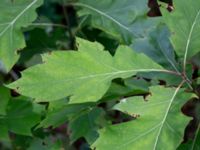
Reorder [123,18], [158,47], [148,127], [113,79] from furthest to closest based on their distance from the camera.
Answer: [123,18]
[158,47]
[113,79]
[148,127]

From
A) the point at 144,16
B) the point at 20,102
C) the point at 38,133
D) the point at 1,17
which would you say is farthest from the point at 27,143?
Result: the point at 144,16

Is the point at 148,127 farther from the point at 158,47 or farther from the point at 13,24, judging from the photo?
the point at 13,24

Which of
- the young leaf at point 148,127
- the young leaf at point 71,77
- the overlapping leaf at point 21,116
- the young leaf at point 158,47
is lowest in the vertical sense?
the overlapping leaf at point 21,116

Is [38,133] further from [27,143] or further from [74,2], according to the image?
[74,2]

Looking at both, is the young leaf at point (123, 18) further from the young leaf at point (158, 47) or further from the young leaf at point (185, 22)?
the young leaf at point (185, 22)

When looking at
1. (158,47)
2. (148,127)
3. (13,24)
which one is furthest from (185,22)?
(13,24)

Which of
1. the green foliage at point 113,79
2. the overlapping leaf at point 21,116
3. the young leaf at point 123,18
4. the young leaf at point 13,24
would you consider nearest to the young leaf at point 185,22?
the green foliage at point 113,79
